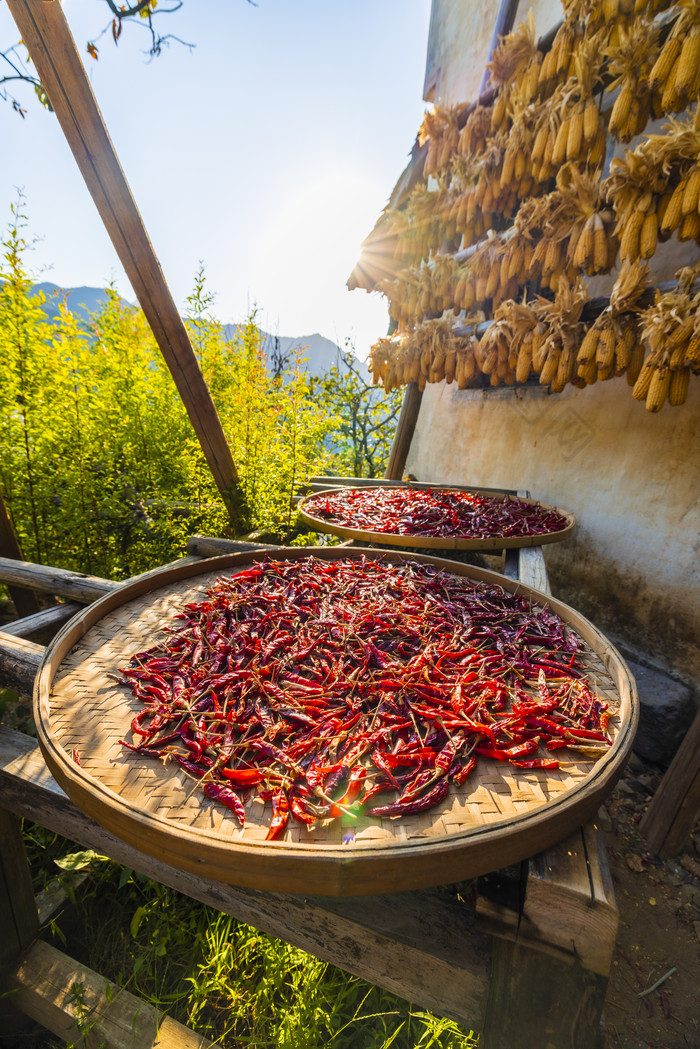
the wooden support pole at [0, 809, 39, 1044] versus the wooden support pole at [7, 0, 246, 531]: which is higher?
the wooden support pole at [7, 0, 246, 531]

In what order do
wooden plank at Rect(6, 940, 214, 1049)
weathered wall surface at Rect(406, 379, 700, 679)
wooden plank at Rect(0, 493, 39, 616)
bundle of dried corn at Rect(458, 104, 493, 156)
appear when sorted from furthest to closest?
bundle of dried corn at Rect(458, 104, 493, 156) < wooden plank at Rect(0, 493, 39, 616) < weathered wall surface at Rect(406, 379, 700, 679) < wooden plank at Rect(6, 940, 214, 1049)

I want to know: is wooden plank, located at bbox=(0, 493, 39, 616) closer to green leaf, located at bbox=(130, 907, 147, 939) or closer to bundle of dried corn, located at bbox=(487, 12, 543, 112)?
green leaf, located at bbox=(130, 907, 147, 939)

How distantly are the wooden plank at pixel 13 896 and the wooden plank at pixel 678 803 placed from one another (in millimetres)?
3921

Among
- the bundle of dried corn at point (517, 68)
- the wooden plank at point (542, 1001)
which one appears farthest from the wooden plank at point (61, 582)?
the bundle of dried corn at point (517, 68)

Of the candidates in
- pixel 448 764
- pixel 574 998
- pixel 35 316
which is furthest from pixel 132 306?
pixel 574 998

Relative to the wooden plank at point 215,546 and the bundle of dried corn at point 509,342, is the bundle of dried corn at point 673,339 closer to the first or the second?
the bundle of dried corn at point 509,342

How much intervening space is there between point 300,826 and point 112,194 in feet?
12.6

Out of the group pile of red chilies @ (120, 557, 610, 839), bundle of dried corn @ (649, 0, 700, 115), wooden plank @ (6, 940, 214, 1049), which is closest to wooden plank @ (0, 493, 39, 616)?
wooden plank @ (6, 940, 214, 1049)

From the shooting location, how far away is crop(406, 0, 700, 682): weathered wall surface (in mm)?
4004

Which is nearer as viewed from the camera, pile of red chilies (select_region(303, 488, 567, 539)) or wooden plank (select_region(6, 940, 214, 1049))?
wooden plank (select_region(6, 940, 214, 1049))

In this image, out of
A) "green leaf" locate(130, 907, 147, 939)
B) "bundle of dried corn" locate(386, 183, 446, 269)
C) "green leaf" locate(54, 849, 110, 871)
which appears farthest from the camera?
"bundle of dried corn" locate(386, 183, 446, 269)

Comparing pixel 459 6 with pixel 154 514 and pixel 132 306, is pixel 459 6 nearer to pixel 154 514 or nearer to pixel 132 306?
pixel 132 306

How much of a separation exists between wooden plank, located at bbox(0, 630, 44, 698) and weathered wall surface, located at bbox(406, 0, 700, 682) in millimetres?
4676

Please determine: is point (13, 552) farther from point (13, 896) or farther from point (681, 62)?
point (681, 62)
